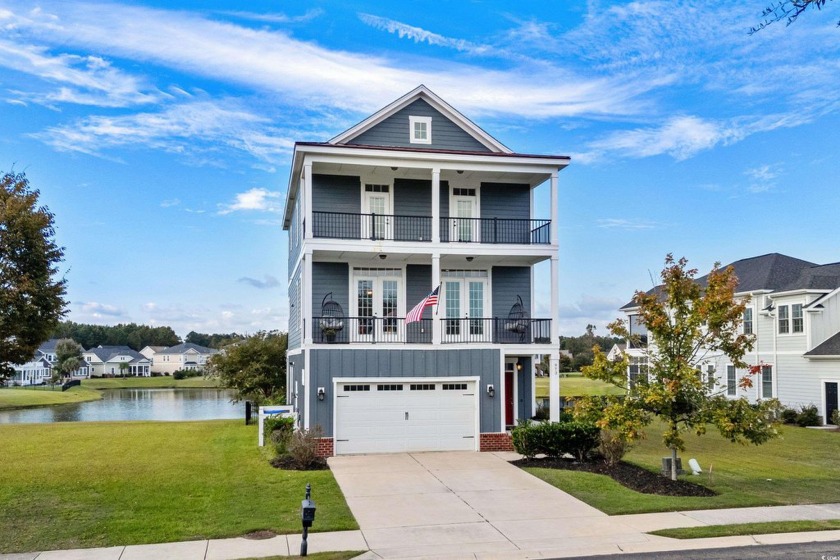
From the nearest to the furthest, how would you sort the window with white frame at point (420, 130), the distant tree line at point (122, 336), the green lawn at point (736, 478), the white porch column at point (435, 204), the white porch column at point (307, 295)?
the green lawn at point (736, 478)
the white porch column at point (307, 295)
the white porch column at point (435, 204)
the window with white frame at point (420, 130)
the distant tree line at point (122, 336)

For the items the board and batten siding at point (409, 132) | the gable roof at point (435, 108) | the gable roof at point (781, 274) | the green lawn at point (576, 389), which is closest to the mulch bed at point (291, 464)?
the gable roof at point (435, 108)

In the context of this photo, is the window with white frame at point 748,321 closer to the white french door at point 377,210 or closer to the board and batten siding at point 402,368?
the board and batten siding at point 402,368

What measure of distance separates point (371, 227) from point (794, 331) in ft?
66.2

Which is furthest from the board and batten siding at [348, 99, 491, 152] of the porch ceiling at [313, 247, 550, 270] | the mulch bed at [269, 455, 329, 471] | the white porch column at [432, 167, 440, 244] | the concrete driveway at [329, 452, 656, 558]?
the concrete driveway at [329, 452, 656, 558]

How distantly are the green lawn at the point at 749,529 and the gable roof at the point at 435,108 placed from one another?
13.9 meters

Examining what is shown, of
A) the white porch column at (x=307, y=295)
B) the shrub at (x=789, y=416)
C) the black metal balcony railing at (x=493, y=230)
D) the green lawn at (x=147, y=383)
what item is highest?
the black metal balcony railing at (x=493, y=230)

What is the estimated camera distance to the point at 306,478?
15.1m

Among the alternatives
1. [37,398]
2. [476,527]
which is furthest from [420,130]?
[37,398]

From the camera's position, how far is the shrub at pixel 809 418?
91.0 ft

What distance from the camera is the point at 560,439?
56.6 feet

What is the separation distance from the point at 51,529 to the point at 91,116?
15408 mm

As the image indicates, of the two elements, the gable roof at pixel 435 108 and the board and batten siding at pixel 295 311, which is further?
the board and batten siding at pixel 295 311

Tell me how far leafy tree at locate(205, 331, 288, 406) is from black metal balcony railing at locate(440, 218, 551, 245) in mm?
13429

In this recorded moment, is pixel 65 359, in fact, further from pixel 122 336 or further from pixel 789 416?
pixel 789 416
